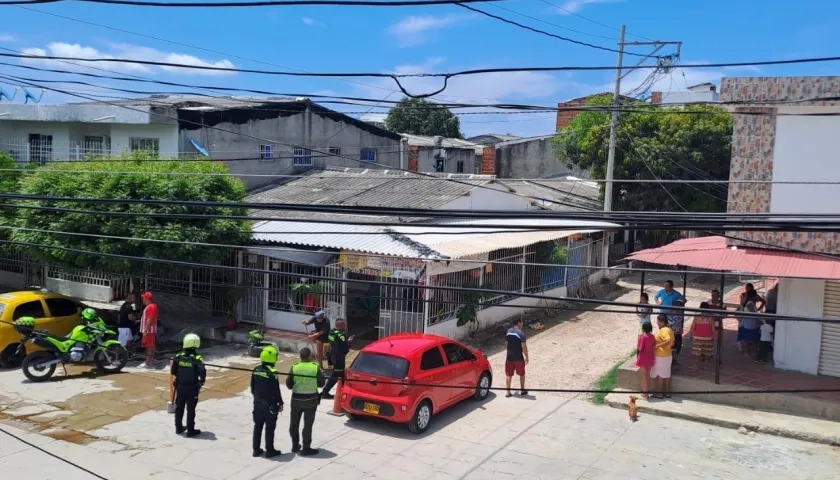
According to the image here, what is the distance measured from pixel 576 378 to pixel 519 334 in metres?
2.20

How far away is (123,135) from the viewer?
23016mm

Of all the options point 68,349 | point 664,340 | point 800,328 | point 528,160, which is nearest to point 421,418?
point 664,340

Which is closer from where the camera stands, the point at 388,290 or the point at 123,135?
the point at 388,290

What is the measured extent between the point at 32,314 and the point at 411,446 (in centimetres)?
880

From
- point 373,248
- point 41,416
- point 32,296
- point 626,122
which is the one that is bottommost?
point 41,416

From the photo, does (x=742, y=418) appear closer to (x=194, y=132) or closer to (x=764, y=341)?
(x=764, y=341)

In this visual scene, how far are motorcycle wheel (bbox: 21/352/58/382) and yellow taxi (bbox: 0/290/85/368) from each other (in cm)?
89

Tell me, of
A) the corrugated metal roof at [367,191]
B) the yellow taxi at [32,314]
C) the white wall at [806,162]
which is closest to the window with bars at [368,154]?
the corrugated metal roof at [367,191]

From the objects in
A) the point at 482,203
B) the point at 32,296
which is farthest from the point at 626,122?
the point at 32,296

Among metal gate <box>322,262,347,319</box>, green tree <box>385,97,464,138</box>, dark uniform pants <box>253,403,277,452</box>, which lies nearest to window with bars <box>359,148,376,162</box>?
metal gate <box>322,262,347,319</box>

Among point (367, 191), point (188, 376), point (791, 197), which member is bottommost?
point (188, 376)

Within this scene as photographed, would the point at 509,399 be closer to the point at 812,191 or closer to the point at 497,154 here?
the point at 812,191

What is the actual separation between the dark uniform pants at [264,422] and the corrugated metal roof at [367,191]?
333 inches

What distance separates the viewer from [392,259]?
1550 cm
